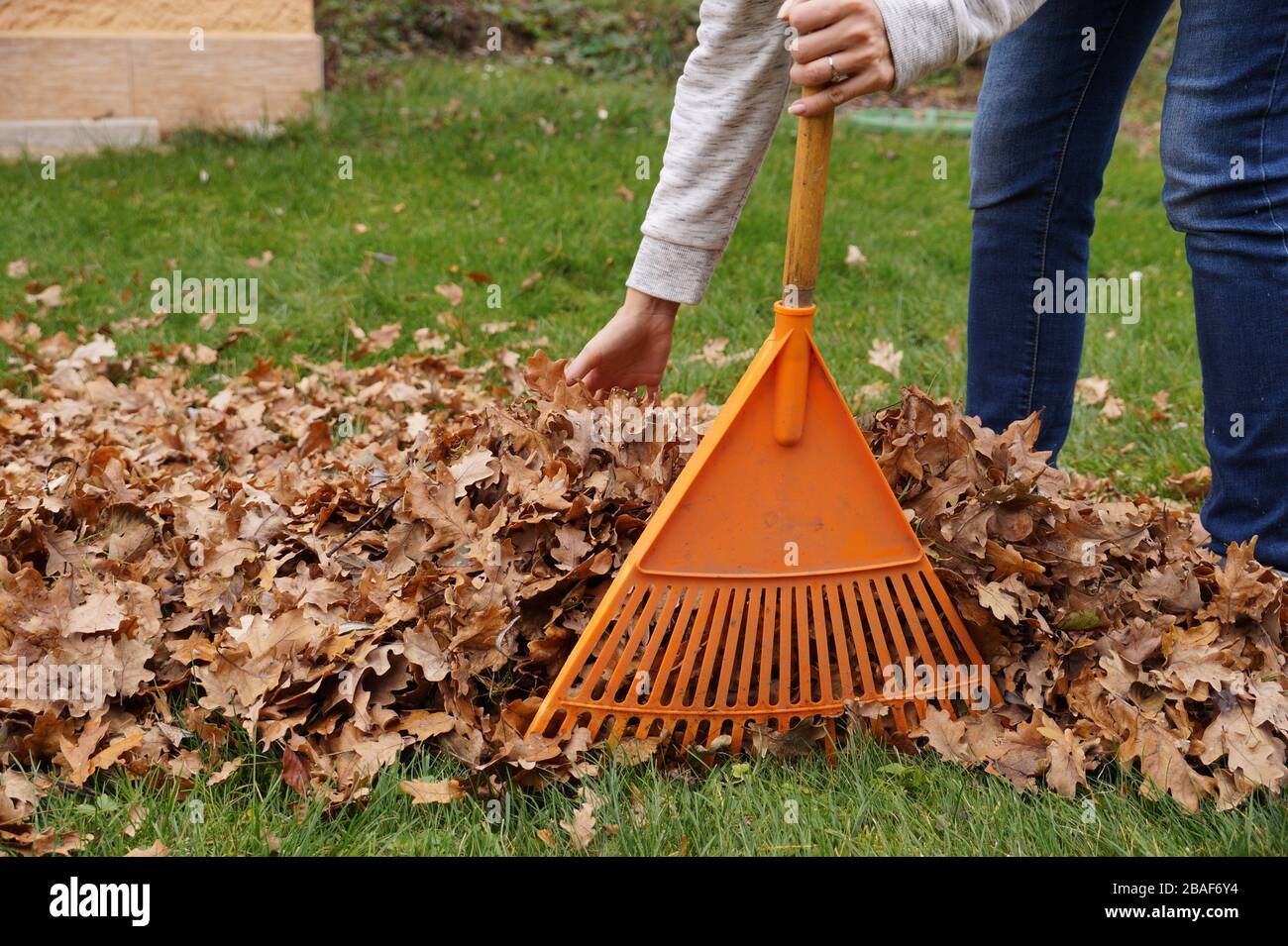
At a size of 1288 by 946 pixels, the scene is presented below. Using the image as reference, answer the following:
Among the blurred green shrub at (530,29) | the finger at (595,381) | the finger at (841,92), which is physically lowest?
the finger at (595,381)

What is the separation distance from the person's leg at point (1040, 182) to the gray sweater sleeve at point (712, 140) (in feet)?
1.64

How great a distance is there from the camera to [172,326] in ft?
14.0

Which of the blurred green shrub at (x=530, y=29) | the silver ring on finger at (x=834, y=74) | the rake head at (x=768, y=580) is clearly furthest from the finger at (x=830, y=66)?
the blurred green shrub at (x=530, y=29)

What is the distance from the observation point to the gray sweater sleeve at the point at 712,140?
6.87 ft

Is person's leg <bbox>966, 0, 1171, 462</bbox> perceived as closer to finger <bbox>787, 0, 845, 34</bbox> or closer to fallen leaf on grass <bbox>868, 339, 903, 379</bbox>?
finger <bbox>787, 0, 845, 34</bbox>

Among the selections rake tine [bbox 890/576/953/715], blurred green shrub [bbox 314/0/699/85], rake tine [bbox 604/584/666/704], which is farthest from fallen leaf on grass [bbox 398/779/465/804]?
blurred green shrub [bbox 314/0/699/85]

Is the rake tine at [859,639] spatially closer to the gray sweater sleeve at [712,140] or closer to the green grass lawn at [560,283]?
the green grass lawn at [560,283]

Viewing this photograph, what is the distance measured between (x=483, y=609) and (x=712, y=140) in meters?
0.94

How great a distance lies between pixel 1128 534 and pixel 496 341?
2474 mm

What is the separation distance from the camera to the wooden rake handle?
179 centimetres

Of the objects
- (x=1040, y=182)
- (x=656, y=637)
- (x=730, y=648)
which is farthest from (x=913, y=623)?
(x=1040, y=182)

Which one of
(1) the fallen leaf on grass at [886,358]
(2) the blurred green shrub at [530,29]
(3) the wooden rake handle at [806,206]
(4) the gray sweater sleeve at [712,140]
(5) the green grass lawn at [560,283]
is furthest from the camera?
(2) the blurred green shrub at [530,29]

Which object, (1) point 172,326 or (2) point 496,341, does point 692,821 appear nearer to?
(2) point 496,341

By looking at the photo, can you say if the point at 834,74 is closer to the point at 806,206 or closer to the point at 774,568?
the point at 806,206
